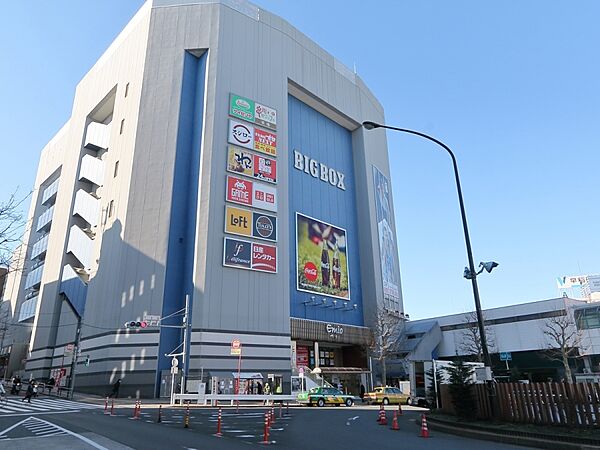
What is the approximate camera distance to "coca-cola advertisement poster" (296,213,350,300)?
51125mm

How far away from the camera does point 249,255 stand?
44.1 meters

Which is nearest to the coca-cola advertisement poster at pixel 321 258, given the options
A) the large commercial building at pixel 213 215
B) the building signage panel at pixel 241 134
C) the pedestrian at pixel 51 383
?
the large commercial building at pixel 213 215

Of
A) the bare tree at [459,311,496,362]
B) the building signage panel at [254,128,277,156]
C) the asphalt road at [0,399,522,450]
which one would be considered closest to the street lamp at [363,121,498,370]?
the asphalt road at [0,399,522,450]

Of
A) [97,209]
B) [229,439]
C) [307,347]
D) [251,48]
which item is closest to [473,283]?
[229,439]

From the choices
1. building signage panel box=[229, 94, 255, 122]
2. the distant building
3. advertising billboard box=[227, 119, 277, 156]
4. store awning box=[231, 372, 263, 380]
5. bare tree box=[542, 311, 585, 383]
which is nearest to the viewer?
store awning box=[231, 372, 263, 380]

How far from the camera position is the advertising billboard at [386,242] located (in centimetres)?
6041

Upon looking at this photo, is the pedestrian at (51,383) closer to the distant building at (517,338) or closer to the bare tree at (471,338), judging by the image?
the distant building at (517,338)

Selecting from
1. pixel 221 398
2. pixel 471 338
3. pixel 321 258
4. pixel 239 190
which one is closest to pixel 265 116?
pixel 239 190

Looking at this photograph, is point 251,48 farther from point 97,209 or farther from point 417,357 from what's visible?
point 417,357

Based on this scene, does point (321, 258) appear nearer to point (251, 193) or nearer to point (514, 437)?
point (251, 193)

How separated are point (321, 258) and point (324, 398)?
2049cm

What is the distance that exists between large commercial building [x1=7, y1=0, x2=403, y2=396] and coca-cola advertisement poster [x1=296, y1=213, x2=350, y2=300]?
20 centimetres

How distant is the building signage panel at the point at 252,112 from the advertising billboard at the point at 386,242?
63.9 ft

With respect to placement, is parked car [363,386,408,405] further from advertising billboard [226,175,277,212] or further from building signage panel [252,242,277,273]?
advertising billboard [226,175,277,212]
